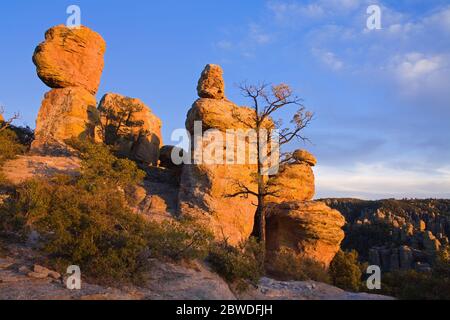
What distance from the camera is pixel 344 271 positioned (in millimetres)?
21031

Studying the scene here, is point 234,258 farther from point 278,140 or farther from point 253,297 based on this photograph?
point 278,140


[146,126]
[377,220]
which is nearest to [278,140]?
[146,126]

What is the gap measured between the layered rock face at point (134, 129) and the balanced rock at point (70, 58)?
5.94 ft

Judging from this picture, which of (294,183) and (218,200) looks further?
(294,183)

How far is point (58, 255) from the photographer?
32.7 ft

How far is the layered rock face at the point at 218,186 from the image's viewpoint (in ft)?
61.9

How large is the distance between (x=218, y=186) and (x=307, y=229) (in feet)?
16.7

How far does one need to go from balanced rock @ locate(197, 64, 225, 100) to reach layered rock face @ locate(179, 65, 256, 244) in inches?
8.0

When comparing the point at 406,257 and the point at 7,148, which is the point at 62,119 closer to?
the point at 7,148

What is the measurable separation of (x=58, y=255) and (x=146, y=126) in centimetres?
2074

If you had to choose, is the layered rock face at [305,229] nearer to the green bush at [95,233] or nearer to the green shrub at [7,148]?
the green bush at [95,233]

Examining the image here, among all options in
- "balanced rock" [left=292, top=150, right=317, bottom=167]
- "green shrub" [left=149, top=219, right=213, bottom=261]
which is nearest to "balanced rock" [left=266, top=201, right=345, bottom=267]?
"balanced rock" [left=292, top=150, right=317, bottom=167]

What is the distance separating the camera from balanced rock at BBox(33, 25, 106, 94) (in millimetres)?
26266

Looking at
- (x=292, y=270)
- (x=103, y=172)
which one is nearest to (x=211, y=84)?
(x=103, y=172)
